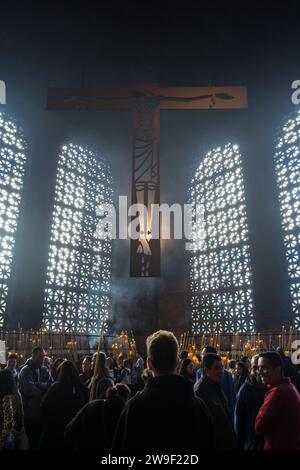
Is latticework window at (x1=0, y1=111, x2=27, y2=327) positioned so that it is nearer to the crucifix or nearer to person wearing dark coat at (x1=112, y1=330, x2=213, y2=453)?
the crucifix

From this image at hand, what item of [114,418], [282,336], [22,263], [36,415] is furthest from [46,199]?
[114,418]

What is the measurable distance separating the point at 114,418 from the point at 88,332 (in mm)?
14358

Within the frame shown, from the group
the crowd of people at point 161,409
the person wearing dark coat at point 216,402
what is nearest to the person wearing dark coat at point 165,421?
the crowd of people at point 161,409

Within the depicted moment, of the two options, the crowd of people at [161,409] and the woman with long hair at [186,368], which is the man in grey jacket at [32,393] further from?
the woman with long hair at [186,368]

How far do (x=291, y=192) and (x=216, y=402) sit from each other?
14.0m

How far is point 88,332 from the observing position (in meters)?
15.6

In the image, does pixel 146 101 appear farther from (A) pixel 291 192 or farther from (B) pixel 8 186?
(B) pixel 8 186

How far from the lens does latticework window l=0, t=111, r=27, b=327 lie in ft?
46.2

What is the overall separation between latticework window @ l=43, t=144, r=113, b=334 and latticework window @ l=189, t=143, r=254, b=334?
5.06 m

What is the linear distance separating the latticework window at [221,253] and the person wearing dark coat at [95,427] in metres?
12.8

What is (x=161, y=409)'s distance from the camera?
1.18 m

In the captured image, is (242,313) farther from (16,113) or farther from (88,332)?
(16,113)

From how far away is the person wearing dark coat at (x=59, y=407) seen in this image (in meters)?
2.62

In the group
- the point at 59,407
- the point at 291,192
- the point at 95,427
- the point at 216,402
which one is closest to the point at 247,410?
the point at 216,402
